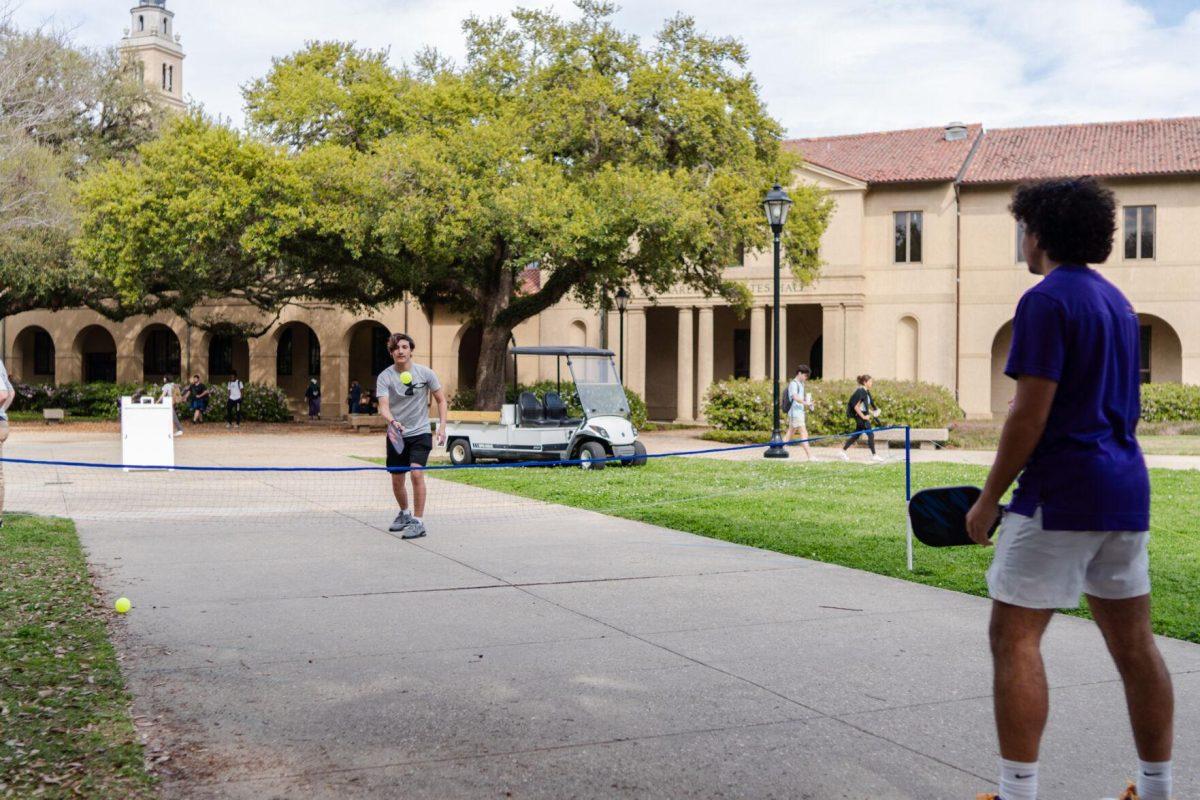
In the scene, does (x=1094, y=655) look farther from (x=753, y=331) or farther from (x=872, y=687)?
(x=753, y=331)

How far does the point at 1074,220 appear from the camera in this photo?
3.59 meters

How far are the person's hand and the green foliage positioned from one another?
3072 centimetres

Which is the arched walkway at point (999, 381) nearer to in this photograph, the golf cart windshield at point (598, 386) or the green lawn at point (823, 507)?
the green lawn at point (823, 507)

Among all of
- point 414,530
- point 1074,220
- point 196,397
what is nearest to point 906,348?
point 196,397

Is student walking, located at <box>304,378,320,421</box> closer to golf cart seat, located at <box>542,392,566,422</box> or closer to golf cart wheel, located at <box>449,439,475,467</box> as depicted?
golf cart wheel, located at <box>449,439,475,467</box>

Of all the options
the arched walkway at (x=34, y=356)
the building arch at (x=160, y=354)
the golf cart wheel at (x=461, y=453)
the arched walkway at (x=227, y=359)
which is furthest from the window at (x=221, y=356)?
the golf cart wheel at (x=461, y=453)

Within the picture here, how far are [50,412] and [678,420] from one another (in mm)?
20463

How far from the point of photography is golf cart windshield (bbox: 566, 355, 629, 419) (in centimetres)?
1812

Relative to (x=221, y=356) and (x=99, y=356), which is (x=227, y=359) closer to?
(x=221, y=356)

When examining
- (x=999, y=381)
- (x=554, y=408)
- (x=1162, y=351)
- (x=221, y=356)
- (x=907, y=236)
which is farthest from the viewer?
(x=221, y=356)

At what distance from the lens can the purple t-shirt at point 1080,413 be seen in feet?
11.1

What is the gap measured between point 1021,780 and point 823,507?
9.37 metres

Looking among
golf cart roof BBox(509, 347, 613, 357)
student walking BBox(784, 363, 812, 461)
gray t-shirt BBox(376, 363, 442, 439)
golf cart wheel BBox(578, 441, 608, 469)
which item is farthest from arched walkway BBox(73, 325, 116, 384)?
gray t-shirt BBox(376, 363, 442, 439)

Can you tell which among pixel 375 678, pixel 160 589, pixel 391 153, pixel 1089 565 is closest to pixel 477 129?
pixel 391 153
